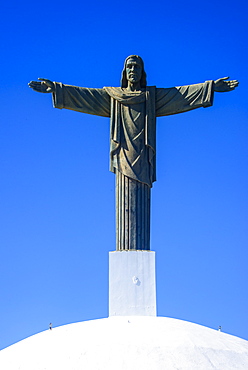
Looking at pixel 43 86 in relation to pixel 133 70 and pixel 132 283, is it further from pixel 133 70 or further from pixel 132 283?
pixel 132 283

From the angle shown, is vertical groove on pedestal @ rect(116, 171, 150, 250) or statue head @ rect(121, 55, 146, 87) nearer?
vertical groove on pedestal @ rect(116, 171, 150, 250)

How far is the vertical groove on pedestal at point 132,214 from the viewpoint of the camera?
16.0 m

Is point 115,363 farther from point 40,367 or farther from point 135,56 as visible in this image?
point 135,56

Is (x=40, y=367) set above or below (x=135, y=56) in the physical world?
below

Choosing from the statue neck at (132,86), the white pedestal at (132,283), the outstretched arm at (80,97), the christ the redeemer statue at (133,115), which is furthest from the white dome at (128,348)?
the statue neck at (132,86)

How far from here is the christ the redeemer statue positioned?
16219mm

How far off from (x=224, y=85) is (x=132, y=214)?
12.9 ft

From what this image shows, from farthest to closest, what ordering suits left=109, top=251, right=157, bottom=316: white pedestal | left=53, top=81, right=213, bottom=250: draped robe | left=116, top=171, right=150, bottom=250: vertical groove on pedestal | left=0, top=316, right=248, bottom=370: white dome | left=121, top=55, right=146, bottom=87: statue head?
left=121, top=55, right=146, bottom=87: statue head
left=53, top=81, right=213, bottom=250: draped robe
left=116, top=171, right=150, bottom=250: vertical groove on pedestal
left=109, top=251, right=157, bottom=316: white pedestal
left=0, top=316, right=248, bottom=370: white dome

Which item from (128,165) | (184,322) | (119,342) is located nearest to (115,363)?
(119,342)

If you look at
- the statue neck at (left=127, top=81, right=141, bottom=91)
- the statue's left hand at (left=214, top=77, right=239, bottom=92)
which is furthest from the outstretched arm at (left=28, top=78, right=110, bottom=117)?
the statue's left hand at (left=214, top=77, right=239, bottom=92)

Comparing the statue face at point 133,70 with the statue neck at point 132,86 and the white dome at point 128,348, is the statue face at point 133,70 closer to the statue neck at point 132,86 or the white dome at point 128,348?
the statue neck at point 132,86

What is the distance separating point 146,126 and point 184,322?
15.3 ft

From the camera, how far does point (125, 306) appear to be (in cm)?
1541

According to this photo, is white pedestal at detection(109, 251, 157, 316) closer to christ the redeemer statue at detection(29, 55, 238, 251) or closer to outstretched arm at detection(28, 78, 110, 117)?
christ the redeemer statue at detection(29, 55, 238, 251)
